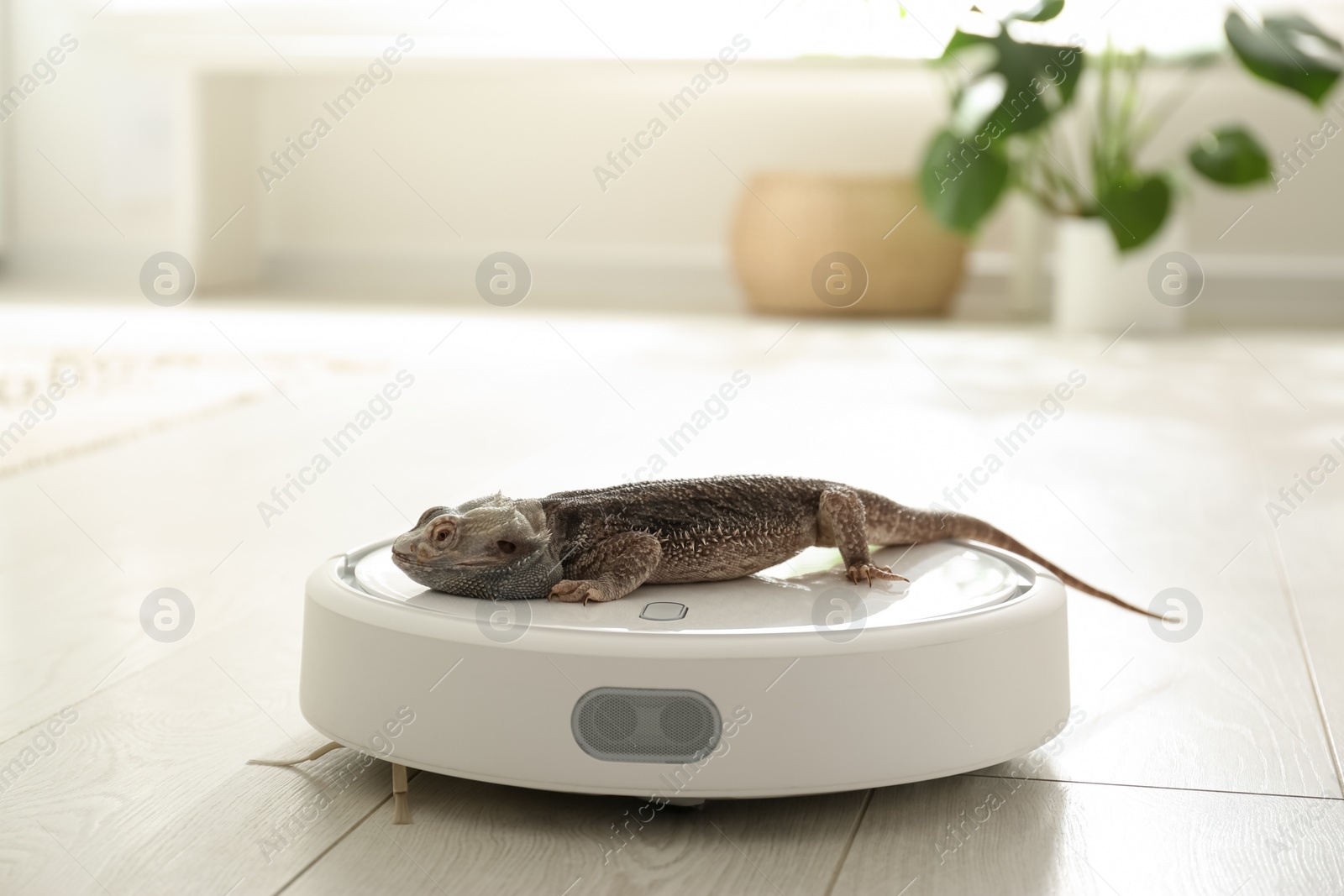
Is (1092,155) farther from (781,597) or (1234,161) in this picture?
(781,597)

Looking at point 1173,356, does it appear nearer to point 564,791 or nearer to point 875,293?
point 875,293

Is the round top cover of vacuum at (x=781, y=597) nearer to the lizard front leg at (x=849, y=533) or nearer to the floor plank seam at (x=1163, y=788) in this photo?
the lizard front leg at (x=849, y=533)

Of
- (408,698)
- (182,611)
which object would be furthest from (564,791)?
(182,611)

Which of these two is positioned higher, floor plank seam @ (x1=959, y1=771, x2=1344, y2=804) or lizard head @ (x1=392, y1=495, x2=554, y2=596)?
lizard head @ (x1=392, y1=495, x2=554, y2=596)

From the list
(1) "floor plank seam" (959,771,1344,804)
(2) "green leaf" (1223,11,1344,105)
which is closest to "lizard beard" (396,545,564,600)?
(1) "floor plank seam" (959,771,1344,804)

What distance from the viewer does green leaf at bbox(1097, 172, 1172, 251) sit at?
4.14m

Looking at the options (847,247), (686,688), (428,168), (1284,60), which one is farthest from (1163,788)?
(428,168)

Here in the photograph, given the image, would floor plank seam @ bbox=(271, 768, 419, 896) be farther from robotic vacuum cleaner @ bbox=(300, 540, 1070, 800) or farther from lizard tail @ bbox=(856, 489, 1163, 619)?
lizard tail @ bbox=(856, 489, 1163, 619)

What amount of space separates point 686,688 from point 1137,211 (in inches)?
142

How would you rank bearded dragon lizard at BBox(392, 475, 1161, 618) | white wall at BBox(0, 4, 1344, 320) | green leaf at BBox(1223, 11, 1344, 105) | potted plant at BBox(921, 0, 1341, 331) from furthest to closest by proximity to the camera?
white wall at BBox(0, 4, 1344, 320) < potted plant at BBox(921, 0, 1341, 331) < green leaf at BBox(1223, 11, 1344, 105) < bearded dragon lizard at BBox(392, 475, 1161, 618)

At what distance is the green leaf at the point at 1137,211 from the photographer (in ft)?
13.6

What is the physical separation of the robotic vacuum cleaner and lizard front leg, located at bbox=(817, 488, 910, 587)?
0.21 feet

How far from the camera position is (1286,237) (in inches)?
203

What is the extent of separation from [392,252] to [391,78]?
75cm
